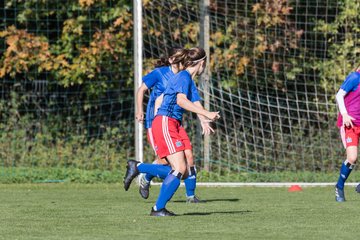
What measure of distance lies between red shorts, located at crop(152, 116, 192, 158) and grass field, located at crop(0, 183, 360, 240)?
63 cm

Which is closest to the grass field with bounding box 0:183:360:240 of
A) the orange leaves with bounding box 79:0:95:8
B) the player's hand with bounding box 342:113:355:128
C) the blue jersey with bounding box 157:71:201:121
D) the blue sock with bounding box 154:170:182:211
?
the blue sock with bounding box 154:170:182:211

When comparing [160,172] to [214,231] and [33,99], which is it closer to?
[214,231]

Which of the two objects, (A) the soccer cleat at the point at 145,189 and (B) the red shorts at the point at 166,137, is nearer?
(B) the red shorts at the point at 166,137

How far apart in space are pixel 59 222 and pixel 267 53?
852cm

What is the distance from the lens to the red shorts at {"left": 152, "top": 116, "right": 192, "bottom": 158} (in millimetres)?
9430

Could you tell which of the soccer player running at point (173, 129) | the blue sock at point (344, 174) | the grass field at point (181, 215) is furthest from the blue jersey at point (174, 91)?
the blue sock at point (344, 174)

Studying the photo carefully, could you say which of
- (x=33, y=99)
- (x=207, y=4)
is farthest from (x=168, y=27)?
(x=33, y=99)

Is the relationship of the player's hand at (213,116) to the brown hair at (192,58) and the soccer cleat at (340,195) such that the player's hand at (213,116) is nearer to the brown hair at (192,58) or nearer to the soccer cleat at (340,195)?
the brown hair at (192,58)

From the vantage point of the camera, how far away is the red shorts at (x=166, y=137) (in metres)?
9.43

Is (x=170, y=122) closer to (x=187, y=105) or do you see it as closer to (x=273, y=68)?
(x=187, y=105)

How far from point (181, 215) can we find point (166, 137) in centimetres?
81

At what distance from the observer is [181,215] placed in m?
9.77

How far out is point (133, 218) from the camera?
30.9ft

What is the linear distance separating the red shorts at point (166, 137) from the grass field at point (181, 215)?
24.8 inches
